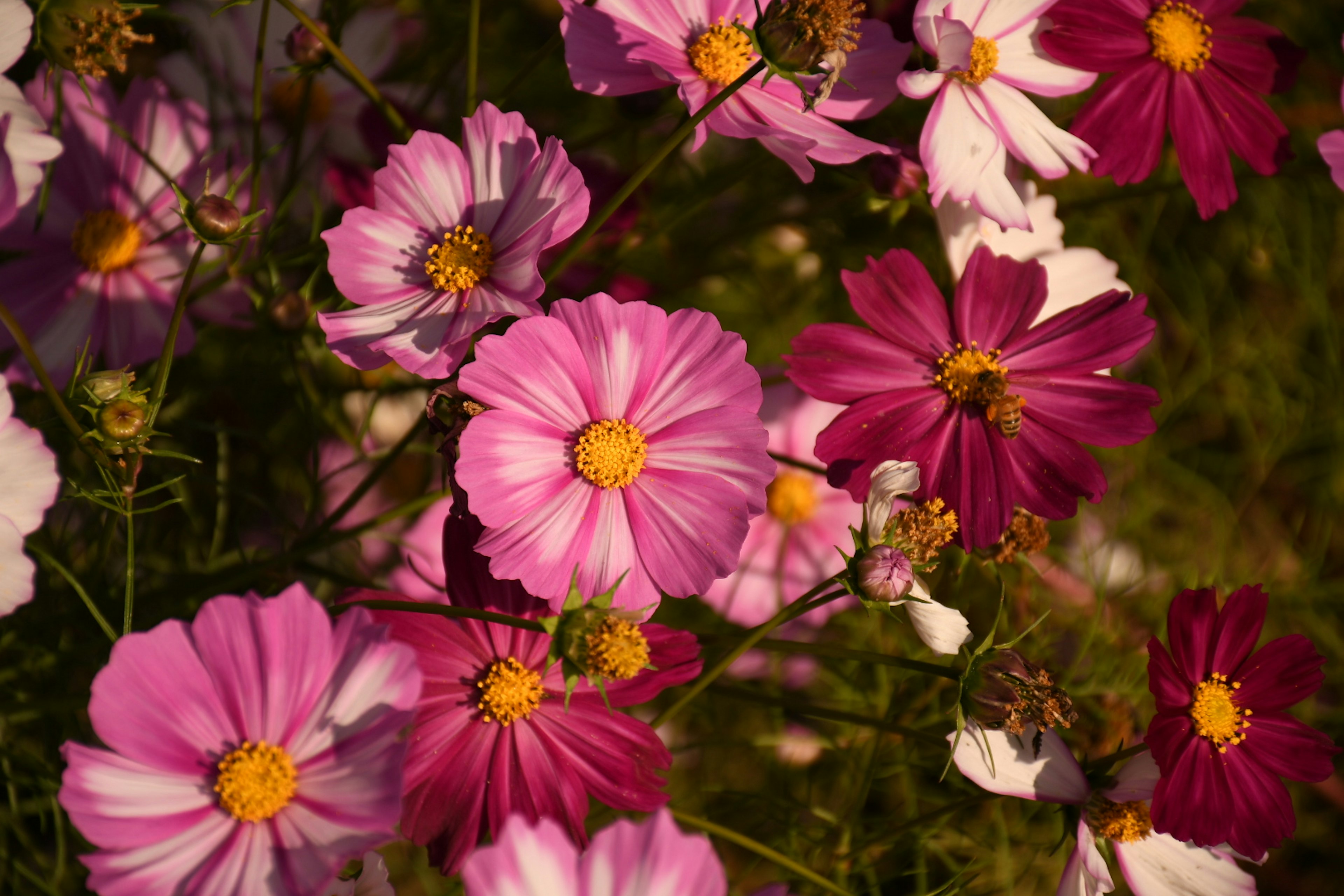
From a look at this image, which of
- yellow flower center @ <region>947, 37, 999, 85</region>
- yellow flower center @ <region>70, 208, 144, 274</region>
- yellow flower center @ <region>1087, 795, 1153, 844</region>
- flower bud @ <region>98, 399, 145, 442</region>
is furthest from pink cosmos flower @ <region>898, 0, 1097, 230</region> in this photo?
yellow flower center @ <region>70, 208, 144, 274</region>

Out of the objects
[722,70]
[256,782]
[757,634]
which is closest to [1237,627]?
[757,634]

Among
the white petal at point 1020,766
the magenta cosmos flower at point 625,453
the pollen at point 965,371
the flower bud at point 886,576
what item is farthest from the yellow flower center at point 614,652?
the pollen at point 965,371

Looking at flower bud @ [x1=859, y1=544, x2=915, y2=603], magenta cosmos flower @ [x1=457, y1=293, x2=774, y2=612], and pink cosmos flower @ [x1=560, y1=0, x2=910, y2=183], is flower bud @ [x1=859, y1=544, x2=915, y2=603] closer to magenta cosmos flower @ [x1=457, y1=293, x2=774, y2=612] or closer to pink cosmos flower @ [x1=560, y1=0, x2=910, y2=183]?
magenta cosmos flower @ [x1=457, y1=293, x2=774, y2=612]

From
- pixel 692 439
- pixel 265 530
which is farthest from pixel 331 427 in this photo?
pixel 692 439

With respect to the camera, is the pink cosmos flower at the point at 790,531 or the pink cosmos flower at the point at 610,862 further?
the pink cosmos flower at the point at 790,531

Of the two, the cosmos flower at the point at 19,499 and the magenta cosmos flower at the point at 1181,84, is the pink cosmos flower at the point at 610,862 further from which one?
the magenta cosmos flower at the point at 1181,84

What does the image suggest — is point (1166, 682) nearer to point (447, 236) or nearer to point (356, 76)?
point (447, 236)

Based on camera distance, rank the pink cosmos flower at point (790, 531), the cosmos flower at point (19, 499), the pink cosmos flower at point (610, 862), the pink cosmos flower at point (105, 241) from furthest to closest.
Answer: the pink cosmos flower at point (790, 531)
the pink cosmos flower at point (105, 241)
the cosmos flower at point (19, 499)
the pink cosmos flower at point (610, 862)
